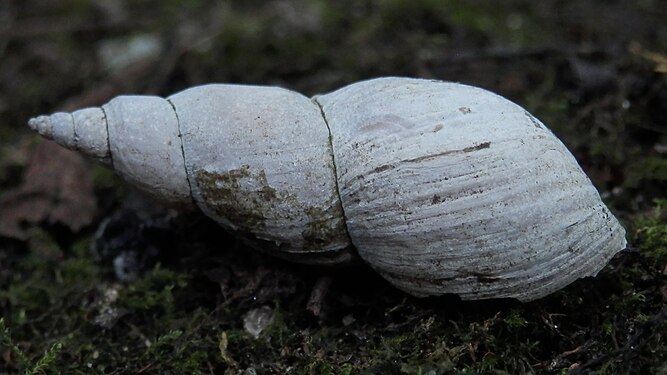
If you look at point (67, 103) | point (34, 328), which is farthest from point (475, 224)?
point (67, 103)

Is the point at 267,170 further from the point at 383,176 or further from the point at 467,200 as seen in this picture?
the point at 467,200

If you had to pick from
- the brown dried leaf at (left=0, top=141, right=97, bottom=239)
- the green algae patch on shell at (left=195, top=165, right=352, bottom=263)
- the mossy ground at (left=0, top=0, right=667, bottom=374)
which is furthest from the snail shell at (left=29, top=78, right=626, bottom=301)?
the brown dried leaf at (left=0, top=141, right=97, bottom=239)

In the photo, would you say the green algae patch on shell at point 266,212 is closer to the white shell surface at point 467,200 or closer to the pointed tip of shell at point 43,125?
the white shell surface at point 467,200

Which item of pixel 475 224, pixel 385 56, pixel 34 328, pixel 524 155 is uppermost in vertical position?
pixel 524 155

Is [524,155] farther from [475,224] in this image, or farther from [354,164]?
[354,164]

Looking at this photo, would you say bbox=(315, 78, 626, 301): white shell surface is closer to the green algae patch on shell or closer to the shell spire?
the green algae patch on shell

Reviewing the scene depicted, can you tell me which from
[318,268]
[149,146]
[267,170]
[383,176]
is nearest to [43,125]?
[149,146]
